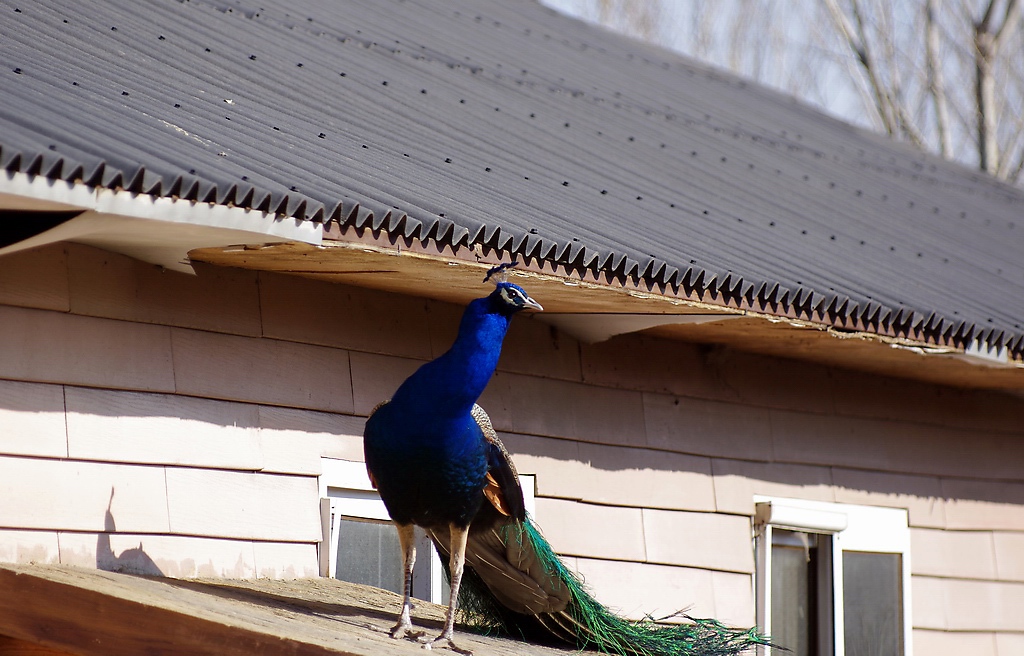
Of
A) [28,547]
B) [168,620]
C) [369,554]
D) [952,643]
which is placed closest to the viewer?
[168,620]

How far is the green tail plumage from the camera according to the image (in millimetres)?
4430

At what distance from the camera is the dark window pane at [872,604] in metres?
6.50

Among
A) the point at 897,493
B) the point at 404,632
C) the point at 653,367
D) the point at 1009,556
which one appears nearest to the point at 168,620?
the point at 404,632

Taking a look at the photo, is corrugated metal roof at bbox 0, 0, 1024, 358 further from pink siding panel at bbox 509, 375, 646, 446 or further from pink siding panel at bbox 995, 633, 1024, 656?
pink siding panel at bbox 995, 633, 1024, 656

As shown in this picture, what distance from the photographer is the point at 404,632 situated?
152 inches

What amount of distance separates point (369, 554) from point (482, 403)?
781 mm

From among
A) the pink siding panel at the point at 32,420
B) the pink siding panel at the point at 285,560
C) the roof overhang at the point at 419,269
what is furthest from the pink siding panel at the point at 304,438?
the pink siding panel at the point at 32,420

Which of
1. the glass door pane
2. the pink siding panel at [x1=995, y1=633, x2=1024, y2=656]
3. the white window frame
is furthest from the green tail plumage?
the pink siding panel at [x1=995, y1=633, x2=1024, y2=656]

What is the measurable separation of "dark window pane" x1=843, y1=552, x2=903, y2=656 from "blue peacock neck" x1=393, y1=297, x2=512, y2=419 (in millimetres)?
3375

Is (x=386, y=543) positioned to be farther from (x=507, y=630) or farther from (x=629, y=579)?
(x=629, y=579)

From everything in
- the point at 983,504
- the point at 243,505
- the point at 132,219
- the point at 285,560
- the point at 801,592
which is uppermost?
the point at 132,219

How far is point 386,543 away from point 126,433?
131 cm

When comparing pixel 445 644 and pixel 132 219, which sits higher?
pixel 132 219

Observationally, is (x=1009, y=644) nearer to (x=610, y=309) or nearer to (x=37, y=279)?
(x=610, y=309)
